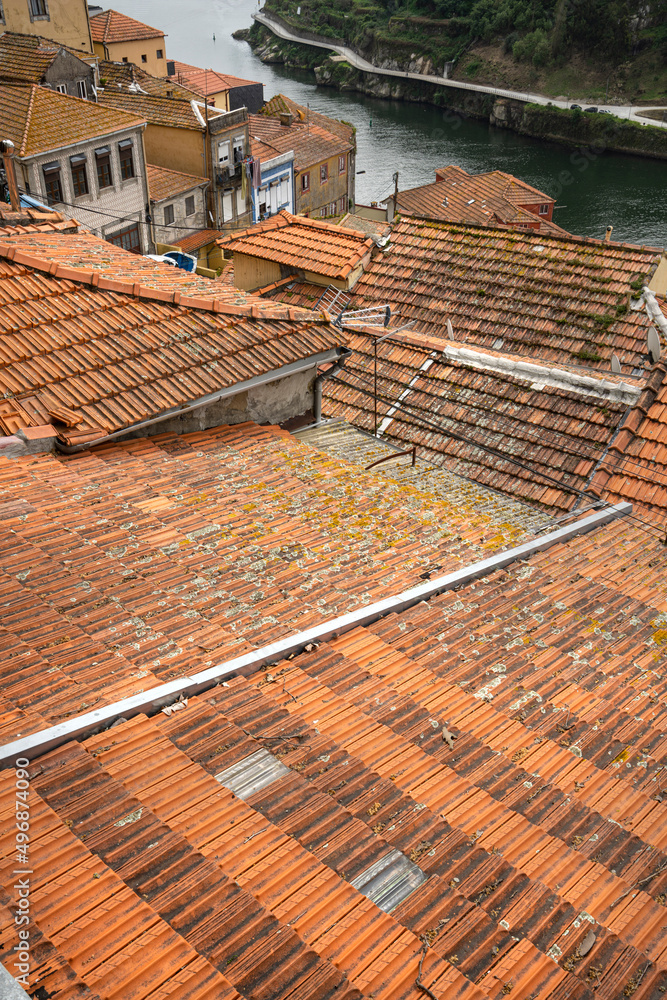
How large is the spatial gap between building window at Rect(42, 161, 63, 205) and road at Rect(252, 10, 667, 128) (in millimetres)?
49924

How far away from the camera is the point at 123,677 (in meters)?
4.98

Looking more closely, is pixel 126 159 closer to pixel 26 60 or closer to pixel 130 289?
pixel 26 60

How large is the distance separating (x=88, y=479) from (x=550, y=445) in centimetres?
640

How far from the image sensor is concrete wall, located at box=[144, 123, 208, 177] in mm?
33844

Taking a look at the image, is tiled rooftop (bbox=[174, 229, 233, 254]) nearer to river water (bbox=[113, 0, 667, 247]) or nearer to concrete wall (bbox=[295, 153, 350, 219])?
concrete wall (bbox=[295, 153, 350, 219])

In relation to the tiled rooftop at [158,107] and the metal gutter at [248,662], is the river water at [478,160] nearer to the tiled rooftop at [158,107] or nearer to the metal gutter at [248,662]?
the tiled rooftop at [158,107]

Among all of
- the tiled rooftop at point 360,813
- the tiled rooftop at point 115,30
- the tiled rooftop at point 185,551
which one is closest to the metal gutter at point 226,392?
the tiled rooftop at point 185,551

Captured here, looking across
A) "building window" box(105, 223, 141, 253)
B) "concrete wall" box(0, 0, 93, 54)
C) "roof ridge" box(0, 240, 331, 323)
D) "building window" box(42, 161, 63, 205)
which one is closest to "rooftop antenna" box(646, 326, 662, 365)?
"roof ridge" box(0, 240, 331, 323)

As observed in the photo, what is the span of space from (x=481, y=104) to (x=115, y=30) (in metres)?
37.2

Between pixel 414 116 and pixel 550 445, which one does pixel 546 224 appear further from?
pixel 414 116

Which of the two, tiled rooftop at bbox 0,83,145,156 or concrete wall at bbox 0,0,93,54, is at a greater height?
concrete wall at bbox 0,0,93,54

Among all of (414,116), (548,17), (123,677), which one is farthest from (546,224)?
(548,17)

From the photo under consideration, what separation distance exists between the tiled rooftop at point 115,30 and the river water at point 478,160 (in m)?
15.1

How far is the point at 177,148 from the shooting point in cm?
3431
